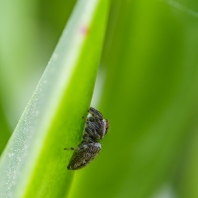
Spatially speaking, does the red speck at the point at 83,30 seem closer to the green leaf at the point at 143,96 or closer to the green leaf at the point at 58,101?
the green leaf at the point at 58,101

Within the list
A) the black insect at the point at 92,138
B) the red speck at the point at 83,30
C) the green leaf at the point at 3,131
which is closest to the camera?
the red speck at the point at 83,30

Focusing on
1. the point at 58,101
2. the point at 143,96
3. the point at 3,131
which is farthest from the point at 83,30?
the point at 3,131

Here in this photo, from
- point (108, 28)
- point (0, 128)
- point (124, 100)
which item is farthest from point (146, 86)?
point (0, 128)

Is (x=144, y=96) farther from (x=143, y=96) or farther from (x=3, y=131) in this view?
(x=3, y=131)

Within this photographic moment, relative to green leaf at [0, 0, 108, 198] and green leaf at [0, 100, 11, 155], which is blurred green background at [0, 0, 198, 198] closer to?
green leaf at [0, 100, 11, 155]

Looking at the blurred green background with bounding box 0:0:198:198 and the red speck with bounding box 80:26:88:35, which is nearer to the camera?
the red speck with bounding box 80:26:88:35

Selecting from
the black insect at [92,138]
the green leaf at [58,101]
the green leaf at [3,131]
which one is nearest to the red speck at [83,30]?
the green leaf at [58,101]

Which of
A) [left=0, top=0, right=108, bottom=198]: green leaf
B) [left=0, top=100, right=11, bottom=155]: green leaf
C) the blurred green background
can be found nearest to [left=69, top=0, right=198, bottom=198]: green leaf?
the blurred green background
